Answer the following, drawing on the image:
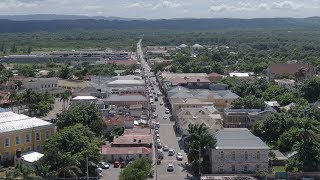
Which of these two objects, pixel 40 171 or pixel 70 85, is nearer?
pixel 40 171

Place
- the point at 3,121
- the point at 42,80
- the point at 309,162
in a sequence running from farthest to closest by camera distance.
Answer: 1. the point at 42,80
2. the point at 3,121
3. the point at 309,162

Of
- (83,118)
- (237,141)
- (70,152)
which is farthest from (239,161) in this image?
(83,118)

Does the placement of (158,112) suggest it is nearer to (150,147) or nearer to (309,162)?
(150,147)

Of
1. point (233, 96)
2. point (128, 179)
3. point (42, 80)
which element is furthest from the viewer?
point (42, 80)

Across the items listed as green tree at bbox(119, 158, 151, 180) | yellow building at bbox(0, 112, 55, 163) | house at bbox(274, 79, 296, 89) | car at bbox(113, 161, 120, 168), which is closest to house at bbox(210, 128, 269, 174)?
green tree at bbox(119, 158, 151, 180)

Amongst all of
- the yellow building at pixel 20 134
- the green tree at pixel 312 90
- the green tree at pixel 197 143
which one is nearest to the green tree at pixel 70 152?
the yellow building at pixel 20 134

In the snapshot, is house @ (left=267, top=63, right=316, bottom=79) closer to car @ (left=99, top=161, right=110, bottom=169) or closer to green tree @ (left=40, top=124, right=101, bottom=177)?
car @ (left=99, top=161, right=110, bottom=169)

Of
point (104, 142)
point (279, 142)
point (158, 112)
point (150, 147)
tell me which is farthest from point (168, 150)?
point (158, 112)
